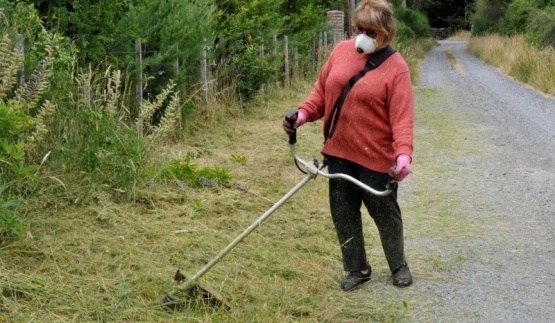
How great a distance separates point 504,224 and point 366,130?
102 inches

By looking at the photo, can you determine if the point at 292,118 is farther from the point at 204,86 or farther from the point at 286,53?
the point at 286,53

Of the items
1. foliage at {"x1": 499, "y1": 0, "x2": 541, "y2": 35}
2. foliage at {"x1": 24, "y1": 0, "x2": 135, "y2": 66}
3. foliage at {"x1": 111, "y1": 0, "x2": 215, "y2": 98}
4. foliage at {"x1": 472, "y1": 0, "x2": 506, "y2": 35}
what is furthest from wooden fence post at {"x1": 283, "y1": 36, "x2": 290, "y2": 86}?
foliage at {"x1": 472, "y1": 0, "x2": 506, "y2": 35}

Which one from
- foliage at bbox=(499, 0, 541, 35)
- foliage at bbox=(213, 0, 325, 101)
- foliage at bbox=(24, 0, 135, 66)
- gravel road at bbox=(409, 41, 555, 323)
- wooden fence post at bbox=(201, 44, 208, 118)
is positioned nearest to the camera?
gravel road at bbox=(409, 41, 555, 323)

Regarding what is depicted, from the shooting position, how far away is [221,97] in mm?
12336

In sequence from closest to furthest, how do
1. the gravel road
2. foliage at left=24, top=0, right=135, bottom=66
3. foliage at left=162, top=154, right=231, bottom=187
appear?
1. the gravel road
2. foliage at left=162, top=154, right=231, bottom=187
3. foliage at left=24, top=0, right=135, bottom=66

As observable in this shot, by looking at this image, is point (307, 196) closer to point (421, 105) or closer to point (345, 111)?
point (345, 111)

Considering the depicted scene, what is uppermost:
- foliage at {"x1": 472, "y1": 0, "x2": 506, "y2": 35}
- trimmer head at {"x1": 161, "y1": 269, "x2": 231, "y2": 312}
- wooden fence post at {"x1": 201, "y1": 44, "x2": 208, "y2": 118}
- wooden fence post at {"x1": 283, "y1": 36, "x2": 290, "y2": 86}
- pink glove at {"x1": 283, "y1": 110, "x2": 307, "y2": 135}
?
pink glove at {"x1": 283, "y1": 110, "x2": 307, "y2": 135}

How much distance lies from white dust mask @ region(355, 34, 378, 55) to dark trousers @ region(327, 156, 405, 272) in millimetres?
696

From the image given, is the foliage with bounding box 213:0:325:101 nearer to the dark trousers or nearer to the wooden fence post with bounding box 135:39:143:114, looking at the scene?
the wooden fence post with bounding box 135:39:143:114

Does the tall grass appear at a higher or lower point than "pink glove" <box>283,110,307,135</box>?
lower

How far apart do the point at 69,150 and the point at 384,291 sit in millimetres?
2578

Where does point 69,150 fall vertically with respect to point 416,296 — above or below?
above

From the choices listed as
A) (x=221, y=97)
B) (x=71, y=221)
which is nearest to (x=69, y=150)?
(x=71, y=221)

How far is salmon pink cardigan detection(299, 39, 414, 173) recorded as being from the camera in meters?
4.68
